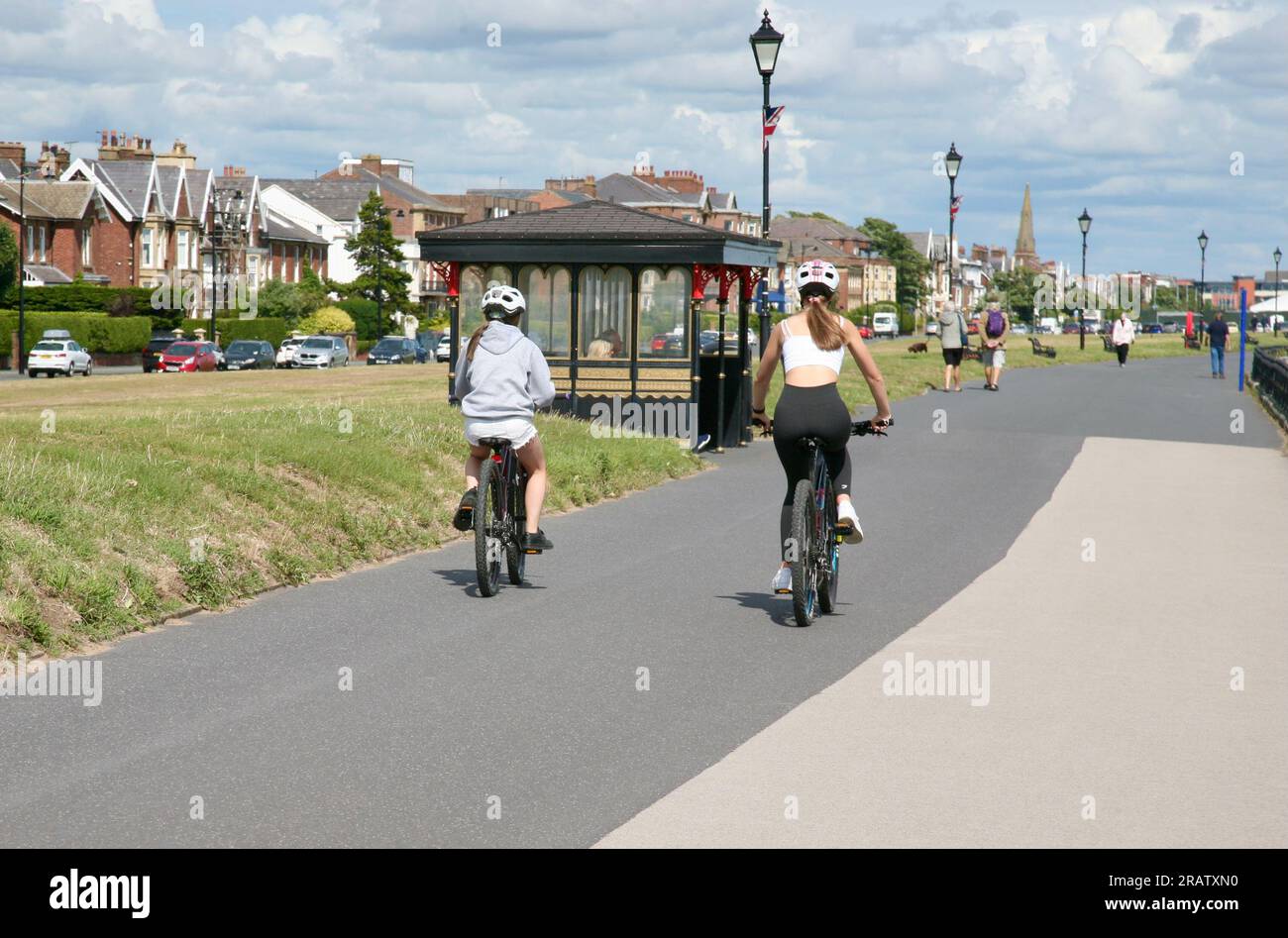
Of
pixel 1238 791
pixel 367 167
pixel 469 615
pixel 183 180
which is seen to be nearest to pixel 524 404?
pixel 469 615

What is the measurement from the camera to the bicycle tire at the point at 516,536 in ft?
34.9

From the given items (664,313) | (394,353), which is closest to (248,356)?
(394,353)

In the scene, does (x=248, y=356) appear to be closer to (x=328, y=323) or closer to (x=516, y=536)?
(x=328, y=323)

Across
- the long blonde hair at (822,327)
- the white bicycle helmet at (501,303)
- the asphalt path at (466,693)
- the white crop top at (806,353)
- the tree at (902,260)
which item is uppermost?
the tree at (902,260)

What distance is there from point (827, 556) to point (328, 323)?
78.4 metres

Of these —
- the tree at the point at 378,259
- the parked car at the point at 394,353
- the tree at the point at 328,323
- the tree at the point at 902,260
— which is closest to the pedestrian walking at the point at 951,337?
the parked car at the point at 394,353

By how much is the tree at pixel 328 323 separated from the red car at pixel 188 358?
22543 mm

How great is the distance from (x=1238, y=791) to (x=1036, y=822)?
35.0 inches

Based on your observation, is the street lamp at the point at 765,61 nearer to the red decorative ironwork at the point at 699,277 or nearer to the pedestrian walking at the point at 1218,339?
the red decorative ironwork at the point at 699,277

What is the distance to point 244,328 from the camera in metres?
78.6

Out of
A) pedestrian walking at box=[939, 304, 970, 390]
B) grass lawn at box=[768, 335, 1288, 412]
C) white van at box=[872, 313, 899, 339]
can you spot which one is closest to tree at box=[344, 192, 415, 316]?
grass lawn at box=[768, 335, 1288, 412]

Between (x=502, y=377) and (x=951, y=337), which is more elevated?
(x=951, y=337)

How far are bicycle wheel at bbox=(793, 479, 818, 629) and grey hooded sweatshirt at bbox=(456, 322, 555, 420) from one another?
2.01m

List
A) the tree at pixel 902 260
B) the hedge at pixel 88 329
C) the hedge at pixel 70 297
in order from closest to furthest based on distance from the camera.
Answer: the hedge at pixel 88 329 → the hedge at pixel 70 297 → the tree at pixel 902 260
